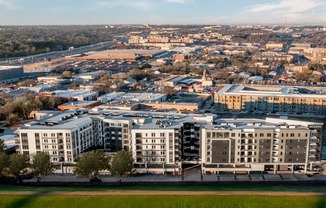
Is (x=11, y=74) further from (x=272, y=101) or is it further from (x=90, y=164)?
(x=90, y=164)

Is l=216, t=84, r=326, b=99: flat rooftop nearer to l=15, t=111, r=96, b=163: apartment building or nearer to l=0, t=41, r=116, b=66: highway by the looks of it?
l=15, t=111, r=96, b=163: apartment building

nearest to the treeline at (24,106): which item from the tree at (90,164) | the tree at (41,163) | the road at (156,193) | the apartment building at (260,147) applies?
the tree at (41,163)

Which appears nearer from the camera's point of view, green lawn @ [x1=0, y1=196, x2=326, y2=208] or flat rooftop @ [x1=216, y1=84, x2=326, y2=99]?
green lawn @ [x1=0, y1=196, x2=326, y2=208]

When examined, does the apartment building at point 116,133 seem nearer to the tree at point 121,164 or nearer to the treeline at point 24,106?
the tree at point 121,164

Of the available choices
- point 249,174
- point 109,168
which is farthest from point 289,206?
point 109,168

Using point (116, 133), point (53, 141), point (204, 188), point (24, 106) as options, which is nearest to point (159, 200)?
point (204, 188)

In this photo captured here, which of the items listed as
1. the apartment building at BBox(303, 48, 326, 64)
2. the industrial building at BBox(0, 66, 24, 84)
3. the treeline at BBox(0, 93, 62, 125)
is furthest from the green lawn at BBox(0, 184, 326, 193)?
the apartment building at BBox(303, 48, 326, 64)
